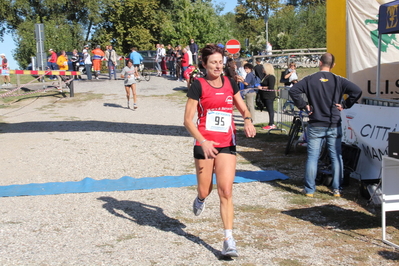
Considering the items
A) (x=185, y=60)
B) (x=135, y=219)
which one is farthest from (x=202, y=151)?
(x=185, y=60)

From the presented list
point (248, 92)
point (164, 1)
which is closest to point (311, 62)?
point (248, 92)

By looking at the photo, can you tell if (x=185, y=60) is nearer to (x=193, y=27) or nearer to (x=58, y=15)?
(x=193, y=27)

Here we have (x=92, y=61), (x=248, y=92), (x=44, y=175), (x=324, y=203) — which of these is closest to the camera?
(x=324, y=203)

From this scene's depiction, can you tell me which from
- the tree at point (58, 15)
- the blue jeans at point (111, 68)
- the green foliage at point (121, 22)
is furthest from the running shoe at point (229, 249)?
the tree at point (58, 15)

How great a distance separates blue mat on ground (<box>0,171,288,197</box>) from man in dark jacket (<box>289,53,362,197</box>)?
1.26 metres

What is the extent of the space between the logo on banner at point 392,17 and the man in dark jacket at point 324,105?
1.23 metres

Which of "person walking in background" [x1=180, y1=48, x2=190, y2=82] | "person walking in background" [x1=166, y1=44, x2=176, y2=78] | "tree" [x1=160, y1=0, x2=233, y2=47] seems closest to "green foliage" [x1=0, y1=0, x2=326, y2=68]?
"tree" [x1=160, y1=0, x2=233, y2=47]

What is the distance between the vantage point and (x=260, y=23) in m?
75.5

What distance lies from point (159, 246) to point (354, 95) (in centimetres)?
356

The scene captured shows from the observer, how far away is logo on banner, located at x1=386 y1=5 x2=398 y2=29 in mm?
7068

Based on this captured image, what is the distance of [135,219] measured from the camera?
598 centimetres

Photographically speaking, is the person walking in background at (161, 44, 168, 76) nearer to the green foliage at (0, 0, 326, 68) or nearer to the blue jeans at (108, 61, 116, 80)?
the blue jeans at (108, 61, 116, 80)

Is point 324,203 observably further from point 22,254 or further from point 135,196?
point 22,254

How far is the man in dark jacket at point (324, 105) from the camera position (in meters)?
6.68
